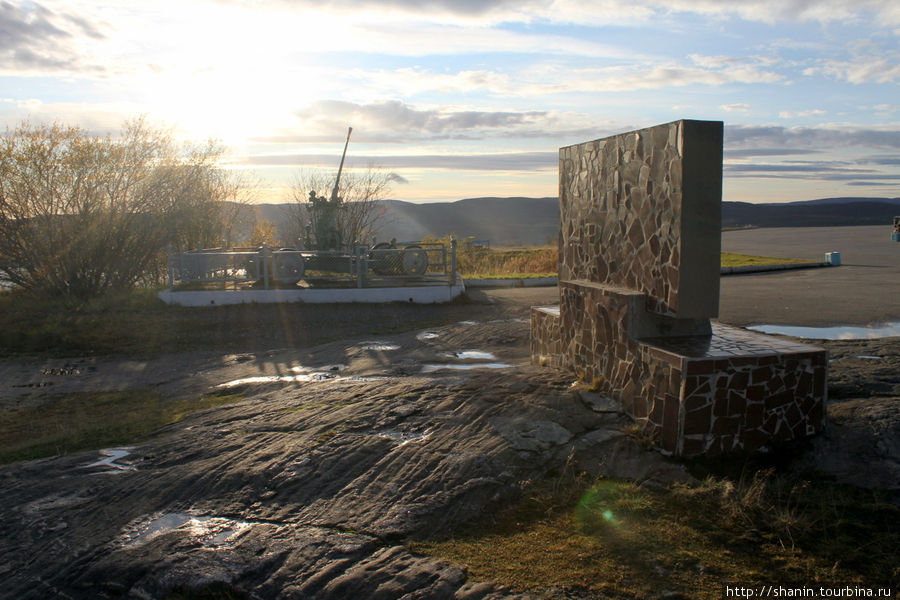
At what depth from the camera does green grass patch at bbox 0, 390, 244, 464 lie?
6.38 metres

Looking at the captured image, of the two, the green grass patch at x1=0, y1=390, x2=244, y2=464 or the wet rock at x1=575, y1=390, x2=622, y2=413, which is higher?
the wet rock at x1=575, y1=390, x2=622, y2=413

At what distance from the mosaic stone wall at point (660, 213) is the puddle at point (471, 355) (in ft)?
9.70

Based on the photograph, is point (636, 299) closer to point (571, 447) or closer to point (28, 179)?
point (571, 447)

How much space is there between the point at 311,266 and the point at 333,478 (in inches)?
520

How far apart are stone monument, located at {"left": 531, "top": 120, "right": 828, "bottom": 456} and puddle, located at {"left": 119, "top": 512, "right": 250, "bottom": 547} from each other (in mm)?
3234

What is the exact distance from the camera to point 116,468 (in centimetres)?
544

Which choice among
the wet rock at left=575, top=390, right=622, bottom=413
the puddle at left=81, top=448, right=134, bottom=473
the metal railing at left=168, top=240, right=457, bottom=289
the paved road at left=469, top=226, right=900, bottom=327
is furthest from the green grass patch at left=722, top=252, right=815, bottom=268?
the puddle at left=81, top=448, right=134, bottom=473

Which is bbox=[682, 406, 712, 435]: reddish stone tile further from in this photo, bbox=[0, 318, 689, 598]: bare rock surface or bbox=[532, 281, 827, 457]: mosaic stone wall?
bbox=[0, 318, 689, 598]: bare rock surface

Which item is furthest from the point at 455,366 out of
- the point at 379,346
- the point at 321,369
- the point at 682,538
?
the point at 682,538

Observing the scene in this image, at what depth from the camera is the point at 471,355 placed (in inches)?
388

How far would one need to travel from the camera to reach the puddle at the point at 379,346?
10820mm

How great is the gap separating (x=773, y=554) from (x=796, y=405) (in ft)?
5.95

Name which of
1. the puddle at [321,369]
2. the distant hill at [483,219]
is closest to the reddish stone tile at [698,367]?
the puddle at [321,369]

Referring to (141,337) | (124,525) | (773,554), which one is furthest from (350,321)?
(773,554)
